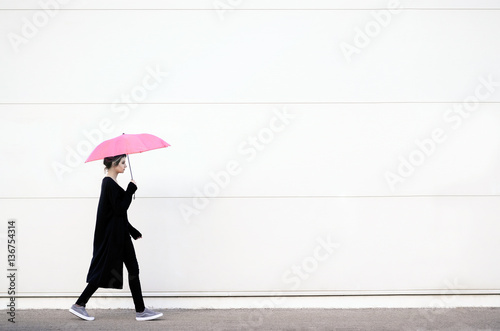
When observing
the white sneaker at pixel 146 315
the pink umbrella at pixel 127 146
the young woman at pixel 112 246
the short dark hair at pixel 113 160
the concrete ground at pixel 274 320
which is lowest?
the concrete ground at pixel 274 320

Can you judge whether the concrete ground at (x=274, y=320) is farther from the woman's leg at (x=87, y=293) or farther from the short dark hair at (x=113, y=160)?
the short dark hair at (x=113, y=160)

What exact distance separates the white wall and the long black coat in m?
0.74

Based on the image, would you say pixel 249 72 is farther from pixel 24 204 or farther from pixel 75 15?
pixel 24 204

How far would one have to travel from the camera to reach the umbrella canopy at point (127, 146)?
6348mm

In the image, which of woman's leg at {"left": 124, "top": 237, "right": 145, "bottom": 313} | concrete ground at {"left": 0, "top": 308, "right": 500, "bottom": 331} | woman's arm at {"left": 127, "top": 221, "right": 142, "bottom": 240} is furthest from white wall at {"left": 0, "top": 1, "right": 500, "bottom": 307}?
woman's leg at {"left": 124, "top": 237, "right": 145, "bottom": 313}

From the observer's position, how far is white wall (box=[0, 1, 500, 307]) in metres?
7.43

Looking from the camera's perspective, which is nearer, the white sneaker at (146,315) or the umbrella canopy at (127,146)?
the umbrella canopy at (127,146)

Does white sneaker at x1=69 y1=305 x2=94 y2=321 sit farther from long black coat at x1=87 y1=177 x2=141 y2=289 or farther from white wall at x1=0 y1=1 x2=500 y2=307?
white wall at x1=0 y1=1 x2=500 y2=307

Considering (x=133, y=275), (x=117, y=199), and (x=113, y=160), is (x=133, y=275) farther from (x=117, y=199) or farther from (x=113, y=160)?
(x=113, y=160)

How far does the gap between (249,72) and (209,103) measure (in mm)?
560

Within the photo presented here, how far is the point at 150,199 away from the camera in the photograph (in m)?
7.49

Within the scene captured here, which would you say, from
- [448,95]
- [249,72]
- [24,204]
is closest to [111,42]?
[249,72]

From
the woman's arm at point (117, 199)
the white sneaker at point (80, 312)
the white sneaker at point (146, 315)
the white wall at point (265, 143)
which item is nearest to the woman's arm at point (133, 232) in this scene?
the woman's arm at point (117, 199)

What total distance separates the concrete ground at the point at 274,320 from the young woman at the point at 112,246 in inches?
10.8
